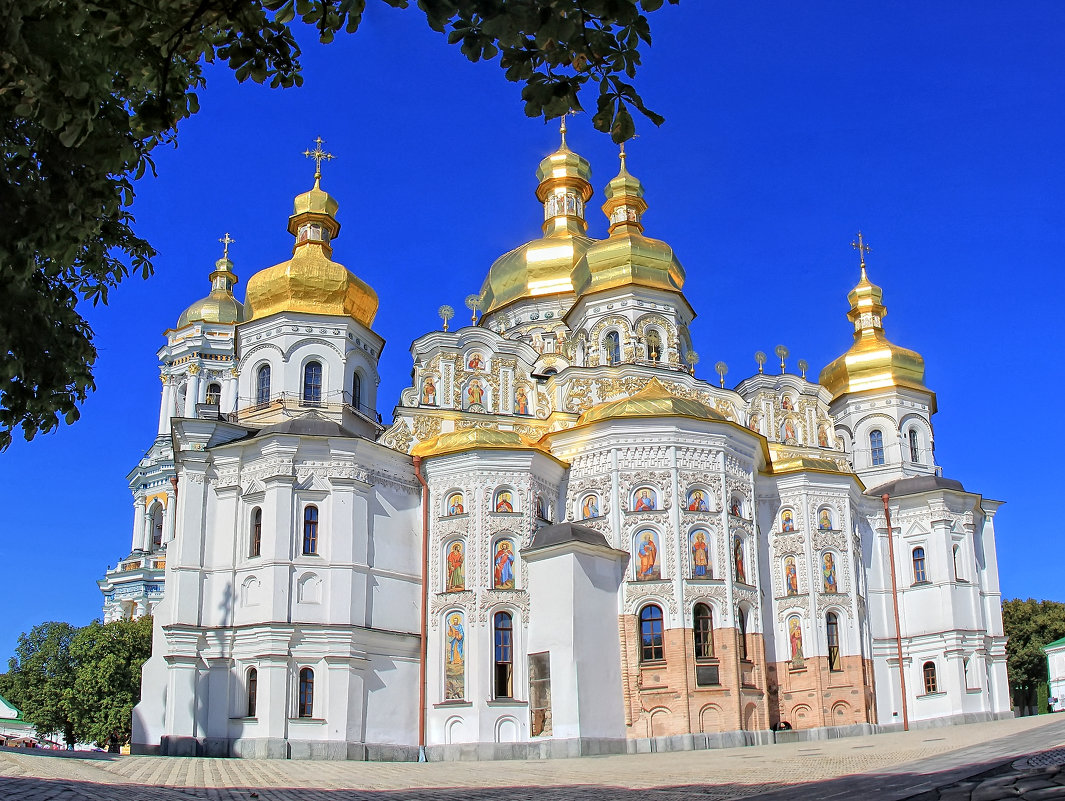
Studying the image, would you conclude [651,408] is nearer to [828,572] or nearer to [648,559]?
[648,559]

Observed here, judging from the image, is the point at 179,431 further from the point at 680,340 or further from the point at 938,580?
the point at 938,580

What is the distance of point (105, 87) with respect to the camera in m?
5.87

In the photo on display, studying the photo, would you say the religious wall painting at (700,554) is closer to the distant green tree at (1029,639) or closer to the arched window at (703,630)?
the arched window at (703,630)

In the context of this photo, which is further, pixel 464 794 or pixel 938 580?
pixel 938 580

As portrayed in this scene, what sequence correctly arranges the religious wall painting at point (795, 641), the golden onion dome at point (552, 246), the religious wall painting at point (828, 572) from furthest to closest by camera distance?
the golden onion dome at point (552, 246) → the religious wall painting at point (828, 572) → the religious wall painting at point (795, 641)

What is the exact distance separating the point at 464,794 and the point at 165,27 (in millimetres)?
9485

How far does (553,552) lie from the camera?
91.1 feet

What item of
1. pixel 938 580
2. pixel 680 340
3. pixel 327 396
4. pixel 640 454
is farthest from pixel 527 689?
pixel 938 580

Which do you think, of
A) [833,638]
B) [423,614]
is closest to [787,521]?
[833,638]

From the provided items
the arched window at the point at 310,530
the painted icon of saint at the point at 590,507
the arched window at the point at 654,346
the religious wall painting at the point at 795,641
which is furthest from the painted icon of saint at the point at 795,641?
the arched window at the point at 310,530

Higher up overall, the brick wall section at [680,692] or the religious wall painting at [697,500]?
the religious wall painting at [697,500]

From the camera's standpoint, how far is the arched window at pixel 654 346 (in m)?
35.0

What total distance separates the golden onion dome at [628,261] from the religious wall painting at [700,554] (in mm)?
9534

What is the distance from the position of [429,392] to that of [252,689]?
→ 1030 cm
